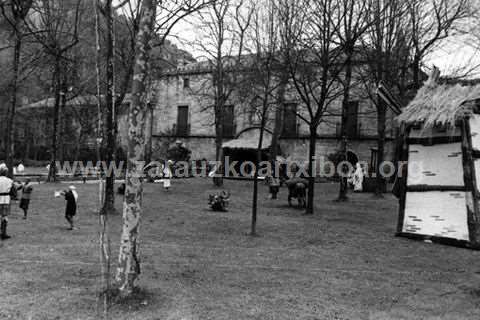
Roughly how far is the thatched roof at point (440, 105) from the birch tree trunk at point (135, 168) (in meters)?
6.84

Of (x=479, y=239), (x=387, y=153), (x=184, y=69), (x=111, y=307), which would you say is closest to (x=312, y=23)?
(x=479, y=239)

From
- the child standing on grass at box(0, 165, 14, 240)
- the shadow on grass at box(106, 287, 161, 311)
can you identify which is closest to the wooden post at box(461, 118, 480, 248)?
the shadow on grass at box(106, 287, 161, 311)

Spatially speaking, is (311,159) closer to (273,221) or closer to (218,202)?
(273,221)

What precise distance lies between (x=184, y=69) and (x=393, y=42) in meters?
23.5

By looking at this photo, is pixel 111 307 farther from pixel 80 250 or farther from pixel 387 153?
pixel 387 153

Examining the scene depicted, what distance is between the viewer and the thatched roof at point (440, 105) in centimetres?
952

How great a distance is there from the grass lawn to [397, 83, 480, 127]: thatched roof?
3.00 metres

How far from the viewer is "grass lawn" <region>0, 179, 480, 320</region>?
566cm

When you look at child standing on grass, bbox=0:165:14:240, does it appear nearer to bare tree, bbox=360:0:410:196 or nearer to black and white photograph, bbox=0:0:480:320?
black and white photograph, bbox=0:0:480:320

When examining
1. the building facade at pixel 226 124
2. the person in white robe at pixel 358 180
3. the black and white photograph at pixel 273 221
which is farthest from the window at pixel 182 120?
the person in white robe at pixel 358 180

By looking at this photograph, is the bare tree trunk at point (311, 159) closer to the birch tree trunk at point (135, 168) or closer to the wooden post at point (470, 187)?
the wooden post at point (470, 187)

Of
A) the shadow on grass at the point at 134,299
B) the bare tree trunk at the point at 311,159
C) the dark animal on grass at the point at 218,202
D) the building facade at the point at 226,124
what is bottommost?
the shadow on grass at the point at 134,299

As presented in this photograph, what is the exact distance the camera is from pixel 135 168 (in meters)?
5.91

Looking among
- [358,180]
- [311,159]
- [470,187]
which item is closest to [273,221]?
[311,159]
